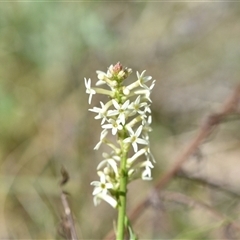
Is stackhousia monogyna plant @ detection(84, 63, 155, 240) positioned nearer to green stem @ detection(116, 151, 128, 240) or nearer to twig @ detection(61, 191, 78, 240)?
green stem @ detection(116, 151, 128, 240)

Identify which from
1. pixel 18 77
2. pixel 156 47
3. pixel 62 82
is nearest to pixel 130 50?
pixel 156 47

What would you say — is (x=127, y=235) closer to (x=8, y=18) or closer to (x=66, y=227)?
(x=66, y=227)

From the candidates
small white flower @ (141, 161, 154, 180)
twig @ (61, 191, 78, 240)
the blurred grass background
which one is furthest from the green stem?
the blurred grass background

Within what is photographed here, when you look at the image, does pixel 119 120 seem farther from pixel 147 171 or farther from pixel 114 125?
pixel 147 171

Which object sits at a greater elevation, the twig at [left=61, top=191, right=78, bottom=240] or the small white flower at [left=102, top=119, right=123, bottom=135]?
the small white flower at [left=102, top=119, right=123, bottom=135]

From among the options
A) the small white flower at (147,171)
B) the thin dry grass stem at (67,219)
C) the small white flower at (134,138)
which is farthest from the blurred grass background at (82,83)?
the small white flower at (134,138)

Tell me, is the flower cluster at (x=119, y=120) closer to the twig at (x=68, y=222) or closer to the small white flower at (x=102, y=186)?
the small white flower at (x=102, y=186)

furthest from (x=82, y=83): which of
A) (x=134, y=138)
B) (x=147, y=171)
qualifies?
(x=134, y=138)

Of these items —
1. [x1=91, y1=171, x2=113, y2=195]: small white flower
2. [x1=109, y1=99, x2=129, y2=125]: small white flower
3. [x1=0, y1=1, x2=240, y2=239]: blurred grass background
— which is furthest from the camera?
[x1=0, y1=1, x2=240, y2=239]: blurred grass background
